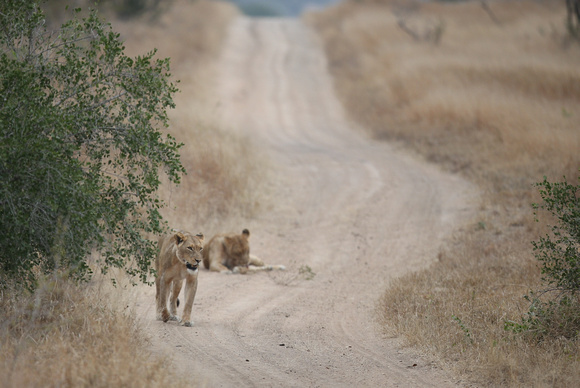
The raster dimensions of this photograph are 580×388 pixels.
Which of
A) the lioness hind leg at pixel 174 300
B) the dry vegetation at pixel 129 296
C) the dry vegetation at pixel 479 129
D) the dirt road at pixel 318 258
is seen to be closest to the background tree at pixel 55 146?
the dry vegetation at pixel 129 296

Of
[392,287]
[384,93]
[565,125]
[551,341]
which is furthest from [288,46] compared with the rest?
[551,341]

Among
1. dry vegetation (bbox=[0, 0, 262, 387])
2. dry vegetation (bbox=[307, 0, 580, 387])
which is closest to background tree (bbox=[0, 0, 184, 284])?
dry vegetation (bbox=[0, 0, 262, 387])

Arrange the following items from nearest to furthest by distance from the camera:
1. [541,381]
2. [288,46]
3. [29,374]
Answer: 1. [29,374]
2. [541,381]
3. [288,46]

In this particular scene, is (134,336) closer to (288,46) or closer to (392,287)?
(392,287)

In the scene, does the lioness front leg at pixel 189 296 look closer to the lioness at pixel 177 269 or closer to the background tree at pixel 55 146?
the lioness at pixel 177 269

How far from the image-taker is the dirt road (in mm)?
6766

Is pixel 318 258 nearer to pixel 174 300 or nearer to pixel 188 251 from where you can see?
pixel 174 300

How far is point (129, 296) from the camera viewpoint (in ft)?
26.7

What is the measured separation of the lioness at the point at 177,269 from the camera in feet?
24.0

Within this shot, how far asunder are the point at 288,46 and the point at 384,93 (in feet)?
43.2

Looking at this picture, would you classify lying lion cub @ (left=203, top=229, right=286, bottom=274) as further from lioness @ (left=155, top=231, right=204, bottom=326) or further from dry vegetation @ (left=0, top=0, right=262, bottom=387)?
lioness @ (left=155, top=231, right=204, bottom=326)

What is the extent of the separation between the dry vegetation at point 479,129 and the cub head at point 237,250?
260cm

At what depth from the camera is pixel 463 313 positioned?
7.93 metres

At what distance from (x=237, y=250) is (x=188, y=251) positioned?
10.7ft
